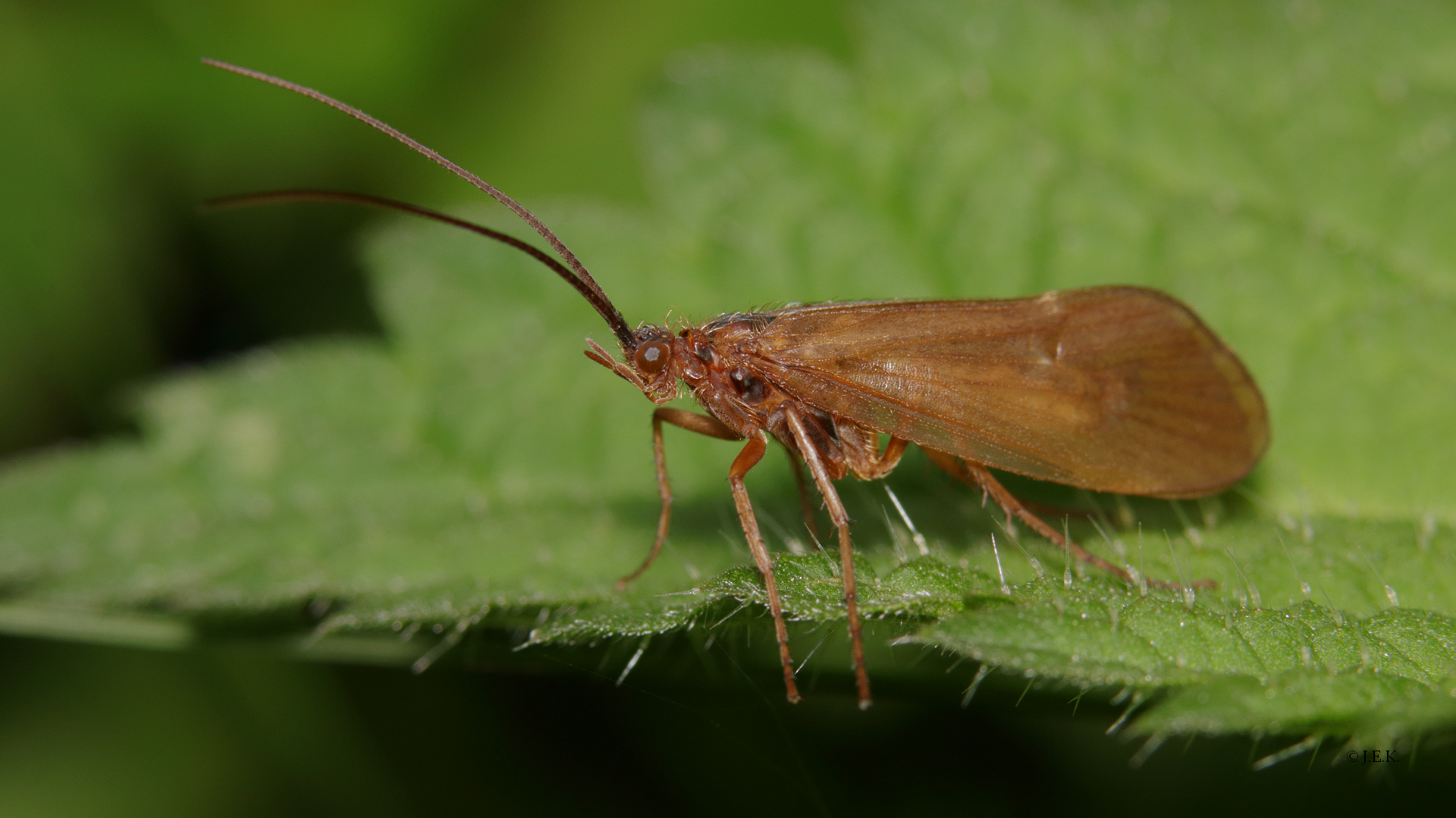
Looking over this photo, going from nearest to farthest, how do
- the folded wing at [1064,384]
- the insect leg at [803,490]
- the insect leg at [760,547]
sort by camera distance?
1. the insect leg at [760,547]
2. the folded wing at [1064,384]
3. the insect leg at [803,490]

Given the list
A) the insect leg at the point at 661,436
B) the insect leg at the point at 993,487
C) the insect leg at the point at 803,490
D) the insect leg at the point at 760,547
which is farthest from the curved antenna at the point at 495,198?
the insect leg at the point at 993,487

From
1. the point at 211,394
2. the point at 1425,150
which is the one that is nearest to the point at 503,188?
the point at 211,394

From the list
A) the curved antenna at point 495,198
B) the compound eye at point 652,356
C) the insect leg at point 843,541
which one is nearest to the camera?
the insect leg at point 843,541

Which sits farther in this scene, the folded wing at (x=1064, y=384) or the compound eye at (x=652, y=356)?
the compound eye at (x=652, y=356)

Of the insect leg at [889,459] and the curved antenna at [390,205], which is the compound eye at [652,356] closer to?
the curved antenna at [390,205]

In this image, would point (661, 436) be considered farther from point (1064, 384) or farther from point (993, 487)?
point (1064, 384)

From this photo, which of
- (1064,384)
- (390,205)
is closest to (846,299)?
(1064,384)

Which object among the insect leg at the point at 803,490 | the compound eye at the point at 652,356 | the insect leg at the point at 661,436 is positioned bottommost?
the insect leg at the point at 803,490
